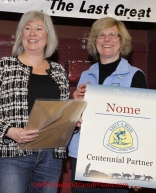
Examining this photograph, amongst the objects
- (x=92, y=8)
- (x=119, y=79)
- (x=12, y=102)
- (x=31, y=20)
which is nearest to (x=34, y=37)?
(x=31, y=20)

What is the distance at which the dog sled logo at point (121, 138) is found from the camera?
2070 mm

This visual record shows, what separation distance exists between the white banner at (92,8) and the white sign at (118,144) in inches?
35.5

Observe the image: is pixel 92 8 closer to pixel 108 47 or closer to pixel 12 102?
pixel 108 47

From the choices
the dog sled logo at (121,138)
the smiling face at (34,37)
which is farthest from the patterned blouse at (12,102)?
the dog sled logo at (121,138)

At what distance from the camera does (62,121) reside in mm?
1971

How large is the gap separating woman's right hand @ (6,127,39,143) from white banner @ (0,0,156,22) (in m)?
1.07

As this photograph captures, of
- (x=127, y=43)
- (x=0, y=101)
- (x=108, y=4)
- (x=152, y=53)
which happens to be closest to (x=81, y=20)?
(x=108, y=4)

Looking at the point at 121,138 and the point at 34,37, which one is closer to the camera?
the point at 121,138

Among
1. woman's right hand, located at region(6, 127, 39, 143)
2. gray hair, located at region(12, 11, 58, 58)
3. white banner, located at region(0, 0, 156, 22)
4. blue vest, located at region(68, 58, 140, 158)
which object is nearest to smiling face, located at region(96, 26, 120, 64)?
blue vest, located at region(68, 58, 140, 158)

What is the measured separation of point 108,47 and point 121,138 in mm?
602

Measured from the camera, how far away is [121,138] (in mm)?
2076

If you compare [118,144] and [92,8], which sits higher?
[92,8]

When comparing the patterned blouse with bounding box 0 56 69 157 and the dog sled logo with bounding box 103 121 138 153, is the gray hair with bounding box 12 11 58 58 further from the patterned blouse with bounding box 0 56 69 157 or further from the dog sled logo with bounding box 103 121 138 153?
the dog sled logo with bounding box 103 121 138 153

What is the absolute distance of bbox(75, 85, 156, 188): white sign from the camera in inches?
81.5
